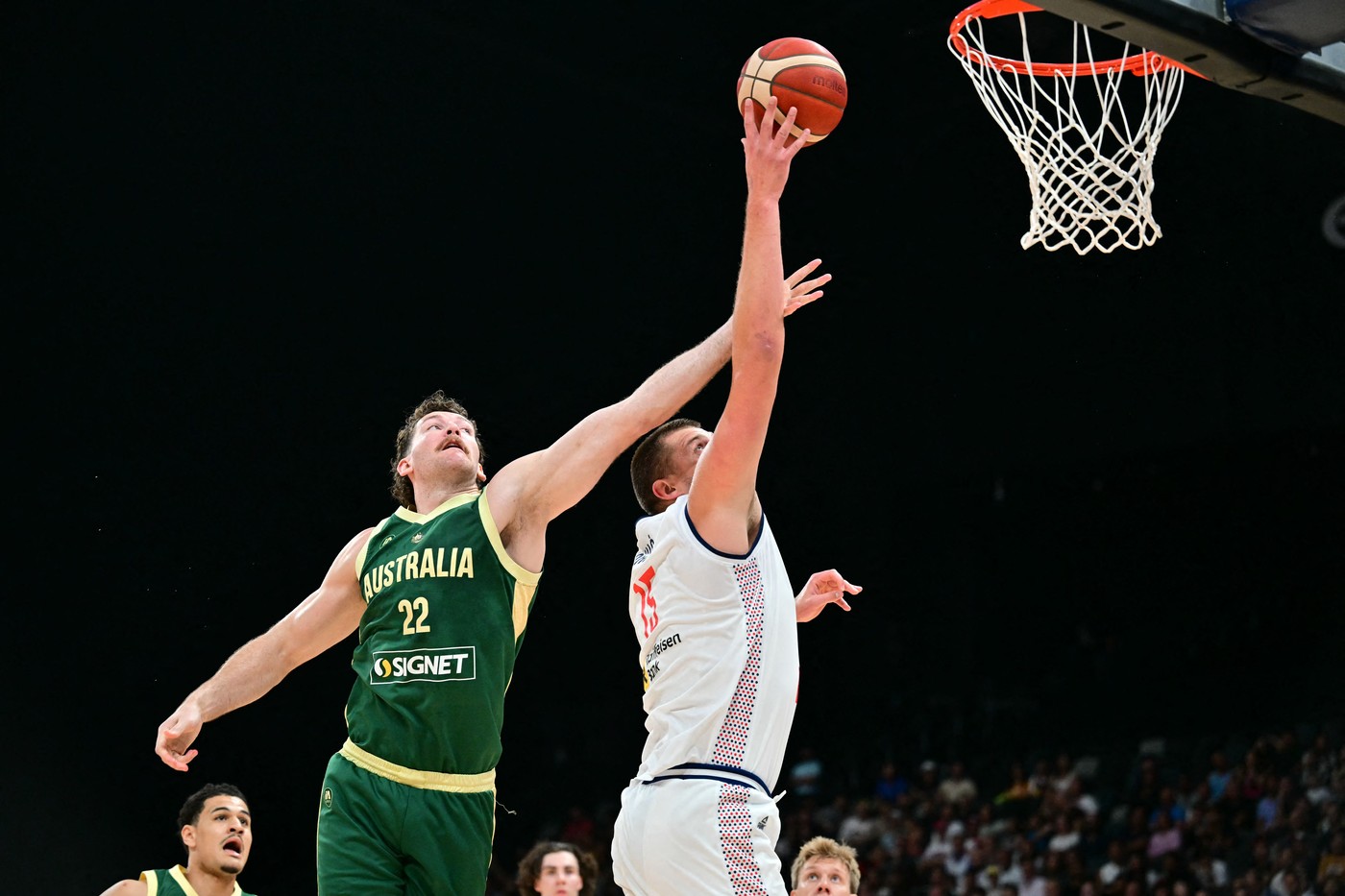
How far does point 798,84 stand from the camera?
12.7 ft

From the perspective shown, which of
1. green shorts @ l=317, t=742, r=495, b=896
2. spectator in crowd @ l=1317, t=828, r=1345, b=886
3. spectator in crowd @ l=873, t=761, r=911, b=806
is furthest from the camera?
spectator in crowd @ l=873, t=761, r=911, b=806

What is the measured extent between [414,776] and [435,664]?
31 cm

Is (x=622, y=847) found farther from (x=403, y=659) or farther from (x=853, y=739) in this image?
(x=853, y=739)

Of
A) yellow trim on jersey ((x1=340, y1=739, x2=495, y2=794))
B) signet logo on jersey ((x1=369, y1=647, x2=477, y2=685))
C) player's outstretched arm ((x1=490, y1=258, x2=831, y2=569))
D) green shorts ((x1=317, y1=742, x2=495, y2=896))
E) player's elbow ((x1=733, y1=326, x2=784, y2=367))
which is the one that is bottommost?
green shorts ((x1=317, y1=742, x2=495, y2=896))

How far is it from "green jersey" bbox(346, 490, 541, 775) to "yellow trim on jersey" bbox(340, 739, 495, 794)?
0.01 m

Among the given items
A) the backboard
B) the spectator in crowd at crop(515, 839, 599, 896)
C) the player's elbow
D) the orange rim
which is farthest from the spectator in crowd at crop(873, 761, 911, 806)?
the player's elbow

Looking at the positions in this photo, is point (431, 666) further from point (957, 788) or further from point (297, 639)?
point (957, 788)

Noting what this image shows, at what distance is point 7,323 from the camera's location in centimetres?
1018

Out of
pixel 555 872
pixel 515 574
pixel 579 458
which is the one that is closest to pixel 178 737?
pixel 515 574

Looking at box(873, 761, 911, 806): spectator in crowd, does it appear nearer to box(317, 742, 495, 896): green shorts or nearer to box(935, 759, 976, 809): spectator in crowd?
box(935, 759, 976, 809): spectator in crowd

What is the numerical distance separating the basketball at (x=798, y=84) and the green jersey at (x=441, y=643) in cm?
147

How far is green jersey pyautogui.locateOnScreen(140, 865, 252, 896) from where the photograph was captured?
22.7 ft

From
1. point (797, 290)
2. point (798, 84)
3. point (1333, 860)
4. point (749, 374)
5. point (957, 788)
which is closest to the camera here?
point (749, 374)

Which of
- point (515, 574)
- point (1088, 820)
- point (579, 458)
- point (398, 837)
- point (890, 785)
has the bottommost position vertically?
Answer: point (398, 837)
